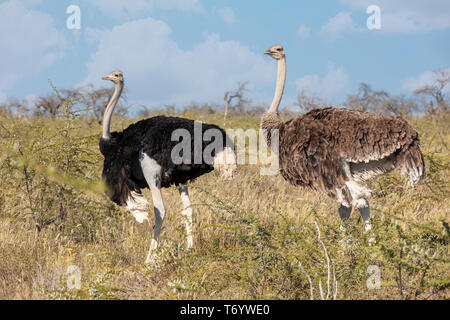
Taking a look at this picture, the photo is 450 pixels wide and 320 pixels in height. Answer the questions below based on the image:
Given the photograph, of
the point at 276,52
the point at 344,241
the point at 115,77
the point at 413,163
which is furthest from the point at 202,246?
the point at 276,52

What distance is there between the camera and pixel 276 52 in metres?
6.34

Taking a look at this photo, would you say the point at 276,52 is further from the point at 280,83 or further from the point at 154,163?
the point at 154,163

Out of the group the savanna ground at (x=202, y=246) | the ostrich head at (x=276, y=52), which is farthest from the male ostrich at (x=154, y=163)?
the ostrich head at (x=276, y=52)

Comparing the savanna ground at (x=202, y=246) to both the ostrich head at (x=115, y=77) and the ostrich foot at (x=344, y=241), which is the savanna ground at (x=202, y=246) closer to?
the ostrich foot at (x=344, y=241)

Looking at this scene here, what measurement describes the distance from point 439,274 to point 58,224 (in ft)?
12.1

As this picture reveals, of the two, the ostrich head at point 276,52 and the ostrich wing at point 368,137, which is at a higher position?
the ostrich head at point 276,52

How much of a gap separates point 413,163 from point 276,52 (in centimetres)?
229

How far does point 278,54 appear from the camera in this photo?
6.33m

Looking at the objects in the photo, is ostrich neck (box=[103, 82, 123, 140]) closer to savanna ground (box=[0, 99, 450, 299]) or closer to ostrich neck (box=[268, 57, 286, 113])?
savanna ground (box=[0, 99, 450, 299])

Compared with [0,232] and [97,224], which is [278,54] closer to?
[97,224]

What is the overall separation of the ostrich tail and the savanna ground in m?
0.22

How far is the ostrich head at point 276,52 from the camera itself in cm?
632
